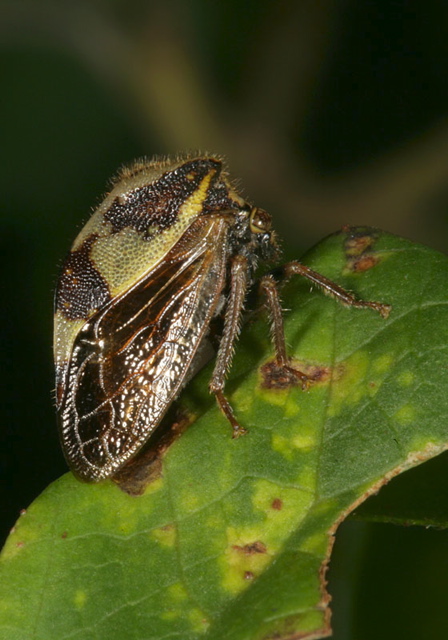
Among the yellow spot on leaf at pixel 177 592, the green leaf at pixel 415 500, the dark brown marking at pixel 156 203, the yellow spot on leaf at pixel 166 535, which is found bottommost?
the green leaf at pixel 415 500

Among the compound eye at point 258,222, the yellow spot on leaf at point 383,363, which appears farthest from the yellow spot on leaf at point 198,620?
the compound eye at point 258,222

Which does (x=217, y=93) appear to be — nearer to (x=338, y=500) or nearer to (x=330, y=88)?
(x=330, y=88)

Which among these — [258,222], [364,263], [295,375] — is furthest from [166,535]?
[258,222]

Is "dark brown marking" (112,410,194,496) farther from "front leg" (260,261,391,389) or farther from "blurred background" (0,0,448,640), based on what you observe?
"blurred background" (0,0,448,640)

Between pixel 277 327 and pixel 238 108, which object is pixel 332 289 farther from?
pixel 238 108

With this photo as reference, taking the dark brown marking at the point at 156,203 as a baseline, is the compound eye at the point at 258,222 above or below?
below

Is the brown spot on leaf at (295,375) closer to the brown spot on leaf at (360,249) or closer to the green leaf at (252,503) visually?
the green leaf at (252,503)

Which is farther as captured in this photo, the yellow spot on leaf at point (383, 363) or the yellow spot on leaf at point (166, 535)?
the yellow spot on leaf at point (383, 363)
